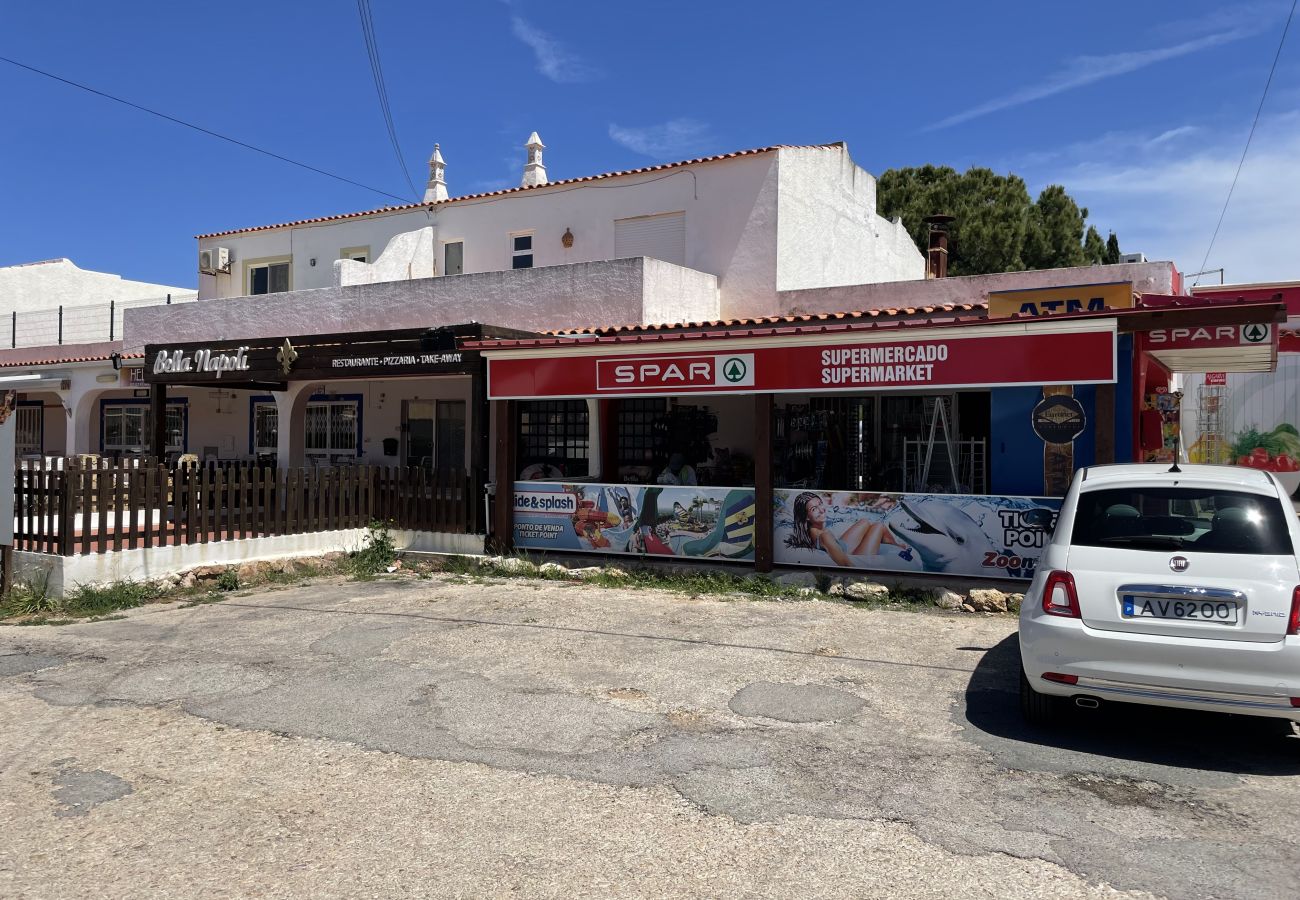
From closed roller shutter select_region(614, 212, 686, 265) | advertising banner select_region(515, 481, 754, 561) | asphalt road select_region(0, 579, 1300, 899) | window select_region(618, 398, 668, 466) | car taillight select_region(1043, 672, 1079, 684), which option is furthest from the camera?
closed roller shutter select_region(614, 212, 686, 265)

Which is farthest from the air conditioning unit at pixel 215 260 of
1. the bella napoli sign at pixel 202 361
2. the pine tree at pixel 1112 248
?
the pine tree at pixel 1112 248

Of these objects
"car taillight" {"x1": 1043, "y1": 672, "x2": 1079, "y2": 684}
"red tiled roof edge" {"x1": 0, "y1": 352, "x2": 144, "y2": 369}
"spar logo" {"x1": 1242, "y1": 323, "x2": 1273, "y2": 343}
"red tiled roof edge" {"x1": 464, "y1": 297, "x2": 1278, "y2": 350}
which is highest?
"red tiled roof edge" {"x1": 0, "y1": 352, "x2": 144, "y2": 369}

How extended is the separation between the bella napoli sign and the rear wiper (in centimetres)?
1325

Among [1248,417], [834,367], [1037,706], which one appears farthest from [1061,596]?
[1248,417]

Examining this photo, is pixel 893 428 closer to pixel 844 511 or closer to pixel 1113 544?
pixel 844 511

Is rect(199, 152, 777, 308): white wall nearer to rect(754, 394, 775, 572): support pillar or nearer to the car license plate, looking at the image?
rect(754, 394, 775, 572): support pillar

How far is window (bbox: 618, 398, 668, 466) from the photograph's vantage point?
48.7 ft

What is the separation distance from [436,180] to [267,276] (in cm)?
448

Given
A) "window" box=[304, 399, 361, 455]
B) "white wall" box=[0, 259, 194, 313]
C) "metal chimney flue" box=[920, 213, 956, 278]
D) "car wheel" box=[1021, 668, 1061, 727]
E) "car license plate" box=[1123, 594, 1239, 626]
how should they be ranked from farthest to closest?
1. "white wall" box=[0, 259, 194, 313]
2. "metal chimney flue" box=[920, 213, 956, 278]
3. "window" box=[304, 399, 361, 455]
4. "car wheel" box=[1021, 668, 1061, 727]
5. "car license plate" box=[1123, 594, 1239, 626]

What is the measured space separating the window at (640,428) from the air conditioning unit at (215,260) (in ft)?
38.8

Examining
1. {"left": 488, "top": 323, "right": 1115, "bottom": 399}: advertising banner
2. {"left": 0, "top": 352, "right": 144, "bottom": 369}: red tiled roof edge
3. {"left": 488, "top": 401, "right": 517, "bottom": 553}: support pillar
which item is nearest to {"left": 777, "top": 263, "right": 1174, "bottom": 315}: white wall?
{"left": 488, "top": 323, "right": 1115, "bottom": 399}: advertising banner

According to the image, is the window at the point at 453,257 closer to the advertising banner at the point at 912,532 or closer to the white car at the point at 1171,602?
the advertising banner at the point at 912,532

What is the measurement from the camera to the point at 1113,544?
550cm

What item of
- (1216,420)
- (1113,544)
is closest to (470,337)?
(1113,544)
